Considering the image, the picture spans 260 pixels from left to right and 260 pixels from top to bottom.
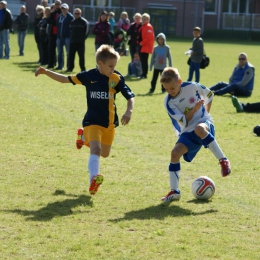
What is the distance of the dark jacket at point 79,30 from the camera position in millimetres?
20438

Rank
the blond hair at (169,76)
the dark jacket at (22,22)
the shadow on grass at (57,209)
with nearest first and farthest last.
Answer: the shadow on grass at (57,209) → the blond hair at (169,76) → the dark jacket at (22,22)

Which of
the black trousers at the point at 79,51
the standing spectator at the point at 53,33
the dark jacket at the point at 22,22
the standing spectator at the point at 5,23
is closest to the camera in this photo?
the black trousers at the point at 79,51

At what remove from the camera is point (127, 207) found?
6.53m

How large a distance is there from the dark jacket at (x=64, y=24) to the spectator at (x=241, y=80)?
21.4 ft

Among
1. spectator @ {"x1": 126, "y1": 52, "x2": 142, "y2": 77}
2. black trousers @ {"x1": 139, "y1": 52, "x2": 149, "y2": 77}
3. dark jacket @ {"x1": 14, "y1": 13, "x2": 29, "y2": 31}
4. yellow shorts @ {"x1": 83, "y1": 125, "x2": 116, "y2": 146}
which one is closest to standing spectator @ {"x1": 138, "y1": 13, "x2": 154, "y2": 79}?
black trousers @ {"x1": 139, "y1": 52, "x2": 149, "y2": 77}

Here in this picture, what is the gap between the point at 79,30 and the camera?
20.5 m

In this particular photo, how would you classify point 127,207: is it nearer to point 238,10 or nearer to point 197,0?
point 197,0

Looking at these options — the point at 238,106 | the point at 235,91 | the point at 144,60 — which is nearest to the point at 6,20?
the point at 144,60

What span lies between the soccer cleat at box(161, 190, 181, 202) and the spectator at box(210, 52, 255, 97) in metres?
9.68

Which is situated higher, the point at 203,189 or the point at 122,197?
the point at 203,189

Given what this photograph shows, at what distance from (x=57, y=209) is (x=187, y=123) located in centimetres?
171

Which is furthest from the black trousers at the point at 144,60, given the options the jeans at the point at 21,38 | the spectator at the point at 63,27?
the jeans at the point at 21,38

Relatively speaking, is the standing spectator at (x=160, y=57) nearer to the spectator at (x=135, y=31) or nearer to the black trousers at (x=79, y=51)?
the spectator at (x=135, y=31)

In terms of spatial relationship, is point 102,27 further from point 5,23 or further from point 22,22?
point 22,22
